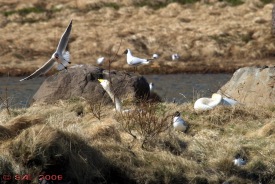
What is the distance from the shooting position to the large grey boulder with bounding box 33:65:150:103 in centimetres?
1367

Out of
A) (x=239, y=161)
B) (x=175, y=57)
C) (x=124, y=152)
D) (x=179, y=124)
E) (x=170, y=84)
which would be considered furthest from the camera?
(x=175, y=57)

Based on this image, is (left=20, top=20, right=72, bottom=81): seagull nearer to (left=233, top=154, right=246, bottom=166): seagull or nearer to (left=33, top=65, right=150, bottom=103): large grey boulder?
(left=33, top=65, right=150, bottom=103): large grey boulder

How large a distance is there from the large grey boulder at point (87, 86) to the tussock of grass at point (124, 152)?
2201mm

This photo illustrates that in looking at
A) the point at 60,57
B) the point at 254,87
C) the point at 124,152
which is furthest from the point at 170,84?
the point at 124,152

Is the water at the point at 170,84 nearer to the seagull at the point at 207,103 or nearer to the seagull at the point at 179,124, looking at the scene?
the seagull at the point at 207,103

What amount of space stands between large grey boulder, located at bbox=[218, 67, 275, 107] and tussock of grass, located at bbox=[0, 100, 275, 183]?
2213 millimetres

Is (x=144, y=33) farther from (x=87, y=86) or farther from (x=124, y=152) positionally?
(x=124, y=152)

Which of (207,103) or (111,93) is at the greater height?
(111,93)

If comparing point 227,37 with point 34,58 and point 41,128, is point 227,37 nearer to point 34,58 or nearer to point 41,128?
point 34,58

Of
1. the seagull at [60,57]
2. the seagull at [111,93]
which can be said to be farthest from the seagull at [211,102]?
the seagull at [60,57]

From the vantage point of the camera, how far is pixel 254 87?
13883mm

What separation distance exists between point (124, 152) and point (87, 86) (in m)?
4.08

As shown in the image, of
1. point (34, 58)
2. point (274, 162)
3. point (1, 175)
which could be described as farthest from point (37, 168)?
point (34, 58)

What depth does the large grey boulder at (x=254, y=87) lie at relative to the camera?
13.6 m
